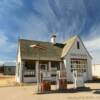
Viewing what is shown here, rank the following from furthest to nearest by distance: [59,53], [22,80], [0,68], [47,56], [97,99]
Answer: [0,68] → [59,53] → [47,56] → [22,80] → [97,99]

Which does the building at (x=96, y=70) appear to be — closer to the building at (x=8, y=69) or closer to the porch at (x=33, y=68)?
the porch at (x=33, y=68)

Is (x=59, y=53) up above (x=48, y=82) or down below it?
above

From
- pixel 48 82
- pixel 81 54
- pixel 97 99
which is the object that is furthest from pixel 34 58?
pixel 97 99

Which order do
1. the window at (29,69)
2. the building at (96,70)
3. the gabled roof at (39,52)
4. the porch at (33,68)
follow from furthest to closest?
the building at (96,70)
the gabled roof at (39,52)
the window at (29,69)
the porch at (33,68)

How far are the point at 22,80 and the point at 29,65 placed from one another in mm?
2353

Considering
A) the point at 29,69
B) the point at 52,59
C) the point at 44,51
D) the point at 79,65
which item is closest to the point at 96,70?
the point at 79,65

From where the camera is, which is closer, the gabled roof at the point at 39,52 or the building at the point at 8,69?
the gabled roof at the point at 39,52

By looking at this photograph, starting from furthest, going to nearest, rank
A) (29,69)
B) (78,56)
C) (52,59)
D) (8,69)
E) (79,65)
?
(8,69) → (78,56) → (79,65) → (52,59) → (29,69)

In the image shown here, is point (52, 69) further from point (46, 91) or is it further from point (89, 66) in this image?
point (46, 91)

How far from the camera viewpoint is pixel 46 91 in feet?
56.7

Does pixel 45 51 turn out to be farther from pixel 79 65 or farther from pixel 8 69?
pixel 8 69

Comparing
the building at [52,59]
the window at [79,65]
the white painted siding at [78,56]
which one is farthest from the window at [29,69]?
the window at [79,65]

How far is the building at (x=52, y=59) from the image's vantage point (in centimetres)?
2786

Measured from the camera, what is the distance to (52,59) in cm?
2934
